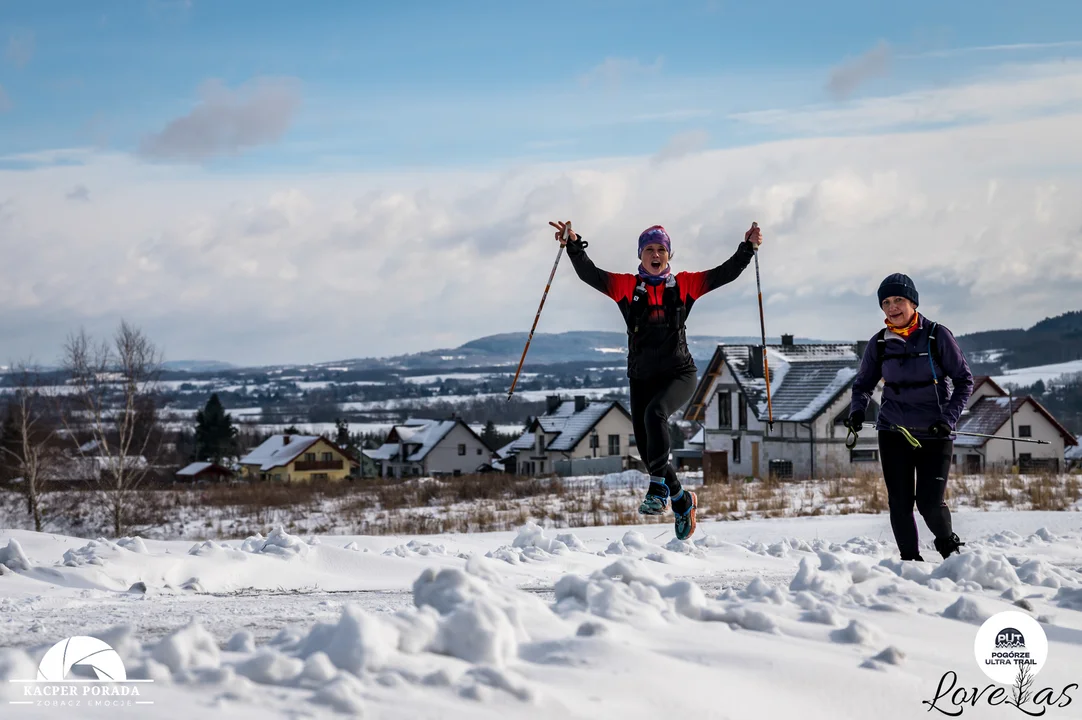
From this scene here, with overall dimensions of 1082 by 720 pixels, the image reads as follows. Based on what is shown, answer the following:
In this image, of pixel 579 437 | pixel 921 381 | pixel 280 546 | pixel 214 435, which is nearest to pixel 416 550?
pixel 280 546

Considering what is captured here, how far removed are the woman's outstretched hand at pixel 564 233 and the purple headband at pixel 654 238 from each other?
54 centimetres

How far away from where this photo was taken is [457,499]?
34.0m

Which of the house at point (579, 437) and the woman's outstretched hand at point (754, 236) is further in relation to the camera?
the house at point (579, 437)

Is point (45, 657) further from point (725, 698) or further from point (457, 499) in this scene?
point (457, 499)

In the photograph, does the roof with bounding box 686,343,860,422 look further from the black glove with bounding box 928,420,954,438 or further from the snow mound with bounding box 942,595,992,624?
the snow mound with bounding box 942,595,992,624

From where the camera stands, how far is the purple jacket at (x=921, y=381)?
7.70 m

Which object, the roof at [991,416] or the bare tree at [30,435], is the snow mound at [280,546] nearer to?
the bare tree at [30,435]

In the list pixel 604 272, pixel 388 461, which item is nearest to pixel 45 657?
pixel 604 272

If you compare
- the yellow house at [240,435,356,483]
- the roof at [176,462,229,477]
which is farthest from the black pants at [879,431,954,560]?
the yellow house at [240,435,356,483]

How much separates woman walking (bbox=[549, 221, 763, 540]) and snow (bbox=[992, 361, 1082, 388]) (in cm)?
15072

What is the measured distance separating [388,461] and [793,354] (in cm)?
6086

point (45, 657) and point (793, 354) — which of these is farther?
point (793, 354)

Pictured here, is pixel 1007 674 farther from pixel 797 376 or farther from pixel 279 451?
pixel 279 451

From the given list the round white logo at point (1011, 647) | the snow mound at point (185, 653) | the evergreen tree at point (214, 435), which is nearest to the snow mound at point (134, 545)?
the snow mound at point (185, 653)
